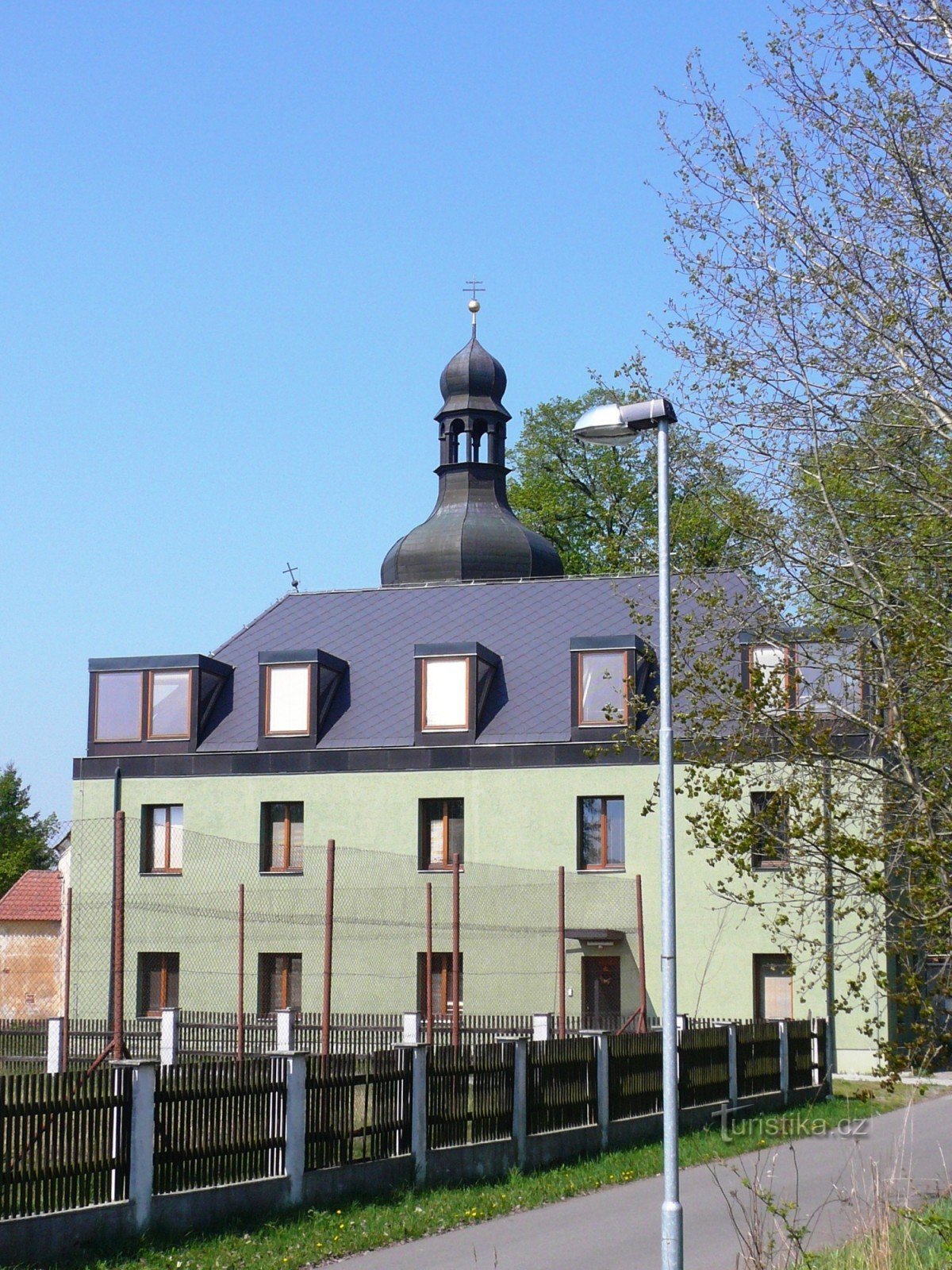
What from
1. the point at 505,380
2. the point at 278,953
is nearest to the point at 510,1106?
the point at 278,953

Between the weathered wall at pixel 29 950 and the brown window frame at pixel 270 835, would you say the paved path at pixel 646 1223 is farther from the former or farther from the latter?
the weathered wall at pixel 29 950

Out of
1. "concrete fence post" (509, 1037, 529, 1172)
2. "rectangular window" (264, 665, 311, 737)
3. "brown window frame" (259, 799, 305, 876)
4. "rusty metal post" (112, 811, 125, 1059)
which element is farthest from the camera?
"rectangular window" (264, 665, 311, 737)

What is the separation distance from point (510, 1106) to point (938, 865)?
6471mm

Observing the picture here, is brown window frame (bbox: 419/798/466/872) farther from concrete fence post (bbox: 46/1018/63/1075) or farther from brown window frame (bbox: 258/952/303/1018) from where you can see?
concrete fence post (bbox: 46/1018/63/1075)

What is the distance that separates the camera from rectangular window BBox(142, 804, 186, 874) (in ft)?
112

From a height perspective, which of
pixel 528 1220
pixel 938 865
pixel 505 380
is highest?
pixel 505 380

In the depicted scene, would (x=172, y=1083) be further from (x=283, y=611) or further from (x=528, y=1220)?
(x=283, y=611)

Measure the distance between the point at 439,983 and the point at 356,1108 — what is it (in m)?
17.8

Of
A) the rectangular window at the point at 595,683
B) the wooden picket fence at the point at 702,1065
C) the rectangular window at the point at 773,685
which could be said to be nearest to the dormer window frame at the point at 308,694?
the rectangular window at the point at 595,683

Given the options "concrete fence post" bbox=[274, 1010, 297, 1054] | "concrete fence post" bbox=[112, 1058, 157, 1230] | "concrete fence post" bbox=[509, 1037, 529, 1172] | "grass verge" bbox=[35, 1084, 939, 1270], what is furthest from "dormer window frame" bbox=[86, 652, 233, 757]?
"concrete fence post" bbox=[112, 1058, 157, 1230]

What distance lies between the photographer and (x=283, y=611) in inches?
1553

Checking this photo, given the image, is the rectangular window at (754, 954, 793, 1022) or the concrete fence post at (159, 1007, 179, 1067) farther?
the rectangular window at (754, 954, 793, 1022)

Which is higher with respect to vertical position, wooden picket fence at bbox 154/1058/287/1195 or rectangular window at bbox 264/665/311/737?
rectangular window at bbox 264/665/311/737

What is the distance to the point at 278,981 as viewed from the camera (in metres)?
32.8
